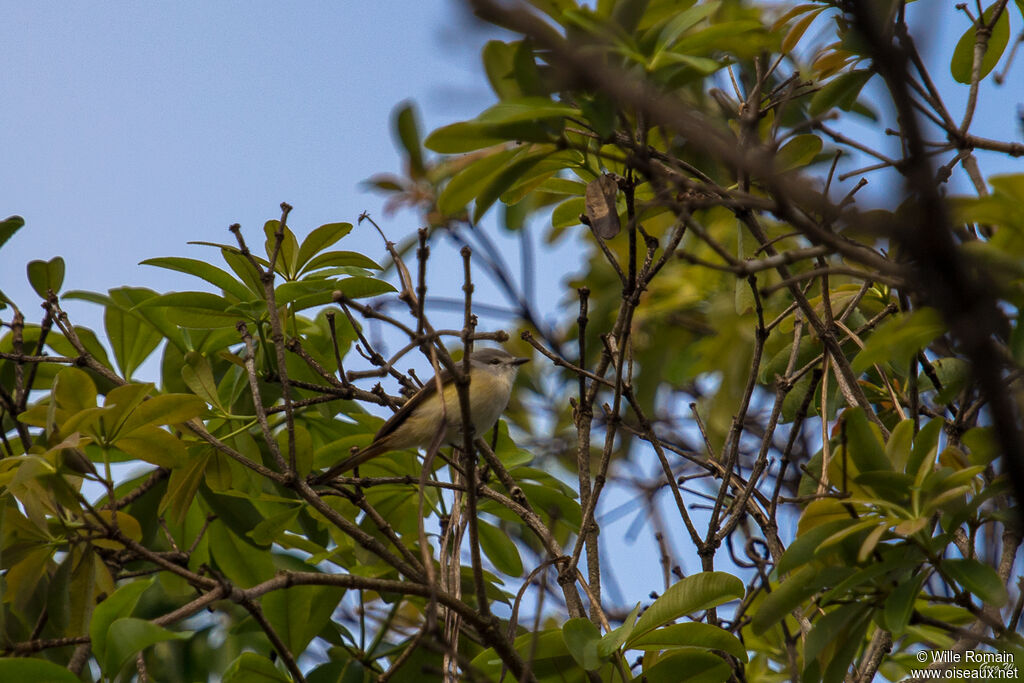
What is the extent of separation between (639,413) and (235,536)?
1.65m

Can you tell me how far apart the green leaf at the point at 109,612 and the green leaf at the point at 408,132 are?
1362 mm

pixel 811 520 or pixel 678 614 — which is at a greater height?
pixel 811 520

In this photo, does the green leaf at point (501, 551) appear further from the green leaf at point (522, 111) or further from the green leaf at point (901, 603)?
the green leaf at point (522, 111)

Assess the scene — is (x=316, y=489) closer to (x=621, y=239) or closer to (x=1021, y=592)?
(x=1021, y=592)

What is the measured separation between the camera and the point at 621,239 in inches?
199

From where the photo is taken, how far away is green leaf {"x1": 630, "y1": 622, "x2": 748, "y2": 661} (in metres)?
2.23

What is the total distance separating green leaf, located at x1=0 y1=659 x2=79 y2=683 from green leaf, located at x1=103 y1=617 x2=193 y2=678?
0.62 ft

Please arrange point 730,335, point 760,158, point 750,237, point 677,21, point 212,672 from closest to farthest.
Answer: point 760,158
point 677,21
point 750,237
point 212,672
point 730,335

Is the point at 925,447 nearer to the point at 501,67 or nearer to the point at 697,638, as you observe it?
the point at 697,638

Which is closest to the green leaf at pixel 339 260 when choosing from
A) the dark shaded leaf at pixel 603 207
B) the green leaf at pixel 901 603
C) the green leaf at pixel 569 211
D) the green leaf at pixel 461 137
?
the green leaf at pixel 569 211

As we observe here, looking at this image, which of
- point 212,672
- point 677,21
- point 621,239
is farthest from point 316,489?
point 621,239

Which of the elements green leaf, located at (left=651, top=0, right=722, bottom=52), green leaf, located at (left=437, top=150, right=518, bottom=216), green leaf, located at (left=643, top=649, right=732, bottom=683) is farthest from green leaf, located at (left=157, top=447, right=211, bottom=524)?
green leaf, located at (left=651, top=0, right=722, bottom=52)

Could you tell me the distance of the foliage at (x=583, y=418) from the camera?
1.68 m

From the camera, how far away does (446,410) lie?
6.80 feet
